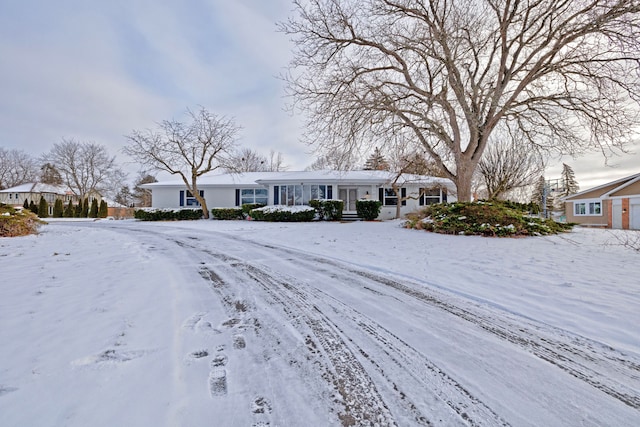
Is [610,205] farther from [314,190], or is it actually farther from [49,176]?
[49,176]

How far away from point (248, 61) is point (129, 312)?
38.4ft

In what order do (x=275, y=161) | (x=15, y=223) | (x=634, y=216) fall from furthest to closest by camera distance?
1. (x=275, y=161)
2. (x=634, y=216)
3. (x=15, y=223)

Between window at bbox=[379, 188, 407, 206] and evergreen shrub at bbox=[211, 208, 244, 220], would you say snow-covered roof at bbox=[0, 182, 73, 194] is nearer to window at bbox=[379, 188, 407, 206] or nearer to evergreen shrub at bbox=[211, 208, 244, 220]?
evergreen shrub at bbox=[211, 208, 244, 220]

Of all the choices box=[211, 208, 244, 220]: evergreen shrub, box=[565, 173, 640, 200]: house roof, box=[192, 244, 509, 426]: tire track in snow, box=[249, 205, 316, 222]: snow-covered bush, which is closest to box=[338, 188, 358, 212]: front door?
box=[249, 205, 316, 222]: snow-covered bush

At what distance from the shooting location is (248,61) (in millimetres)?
11484

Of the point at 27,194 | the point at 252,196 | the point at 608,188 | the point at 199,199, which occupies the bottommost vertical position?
the point at 199,199

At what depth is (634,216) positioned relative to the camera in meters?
16.4

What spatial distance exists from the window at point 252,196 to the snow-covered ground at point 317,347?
15687 mm

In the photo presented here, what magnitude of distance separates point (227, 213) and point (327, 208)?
7.03 meters

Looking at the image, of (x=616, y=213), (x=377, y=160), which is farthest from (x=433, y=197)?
(x=616, y=213)

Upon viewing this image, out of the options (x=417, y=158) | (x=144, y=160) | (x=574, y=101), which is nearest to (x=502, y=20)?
(x=574, y=101)

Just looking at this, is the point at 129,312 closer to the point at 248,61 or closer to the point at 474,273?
the point at 474,273

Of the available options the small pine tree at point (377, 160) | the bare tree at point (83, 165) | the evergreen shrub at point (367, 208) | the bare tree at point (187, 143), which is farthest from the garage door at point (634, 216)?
the bare tree at point (83, 165)

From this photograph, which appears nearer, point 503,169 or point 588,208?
point 503,169
